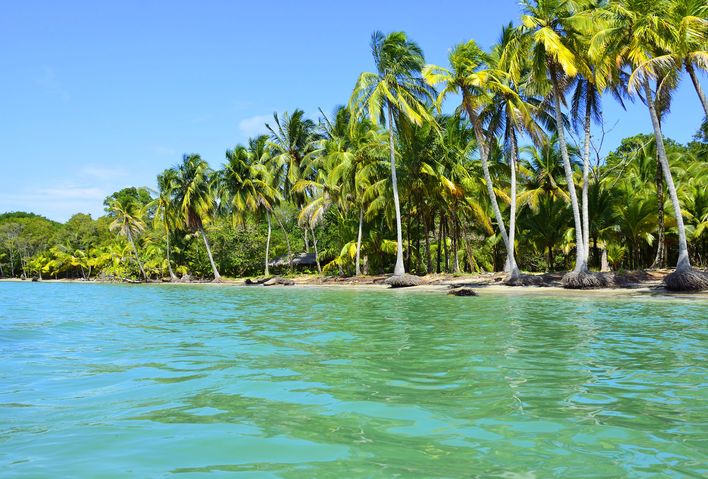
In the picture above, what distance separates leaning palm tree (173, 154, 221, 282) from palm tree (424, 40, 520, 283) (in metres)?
28.9

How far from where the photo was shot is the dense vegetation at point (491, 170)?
813 inches

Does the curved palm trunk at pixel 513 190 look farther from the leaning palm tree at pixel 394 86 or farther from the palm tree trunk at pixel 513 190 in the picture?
the leaning palm tree at pixel 394 86

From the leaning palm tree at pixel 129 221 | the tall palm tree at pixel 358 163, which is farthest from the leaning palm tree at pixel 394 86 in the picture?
the leaning palm tree at pixel 129 221

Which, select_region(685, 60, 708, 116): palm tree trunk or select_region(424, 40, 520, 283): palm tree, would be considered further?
select_region(424, 40, 520, 283): palm tree

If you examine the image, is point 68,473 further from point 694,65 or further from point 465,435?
point 694,65

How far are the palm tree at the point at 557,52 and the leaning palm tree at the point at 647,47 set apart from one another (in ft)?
4.70

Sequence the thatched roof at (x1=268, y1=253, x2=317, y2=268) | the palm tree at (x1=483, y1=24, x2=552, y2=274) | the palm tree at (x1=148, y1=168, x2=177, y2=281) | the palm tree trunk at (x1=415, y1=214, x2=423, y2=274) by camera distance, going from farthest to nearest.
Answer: the palm tree at (x1=148, y1=168, x2=177, y2=281)
the thatched roof at (x1=268, y1=253, x2=317, y2=268)
the palm tree trunk at (x1=415, y1=214, x2=423, y2=274)
the palm tree at (x1=483, y1=24, x2=552, y2=274)

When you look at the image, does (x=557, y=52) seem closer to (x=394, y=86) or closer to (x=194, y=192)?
(x=394, y=86)

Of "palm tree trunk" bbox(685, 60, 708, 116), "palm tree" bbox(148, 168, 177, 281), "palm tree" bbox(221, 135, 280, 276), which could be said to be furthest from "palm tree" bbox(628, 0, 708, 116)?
"palm tree" bbox(148, 168, 177, 281)

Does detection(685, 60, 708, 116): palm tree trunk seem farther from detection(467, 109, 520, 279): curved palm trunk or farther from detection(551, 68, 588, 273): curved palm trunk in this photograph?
detection(467, 109, 520, 279): curved palm trunk

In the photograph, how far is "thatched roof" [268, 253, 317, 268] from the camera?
45125mm

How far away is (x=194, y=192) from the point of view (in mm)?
46656

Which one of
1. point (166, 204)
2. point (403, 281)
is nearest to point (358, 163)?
point (403, 281)

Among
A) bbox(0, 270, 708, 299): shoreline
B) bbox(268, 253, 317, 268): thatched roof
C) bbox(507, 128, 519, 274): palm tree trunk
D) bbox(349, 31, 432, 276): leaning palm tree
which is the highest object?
bbox(349, 31, 432, 276): leaning palm tree
